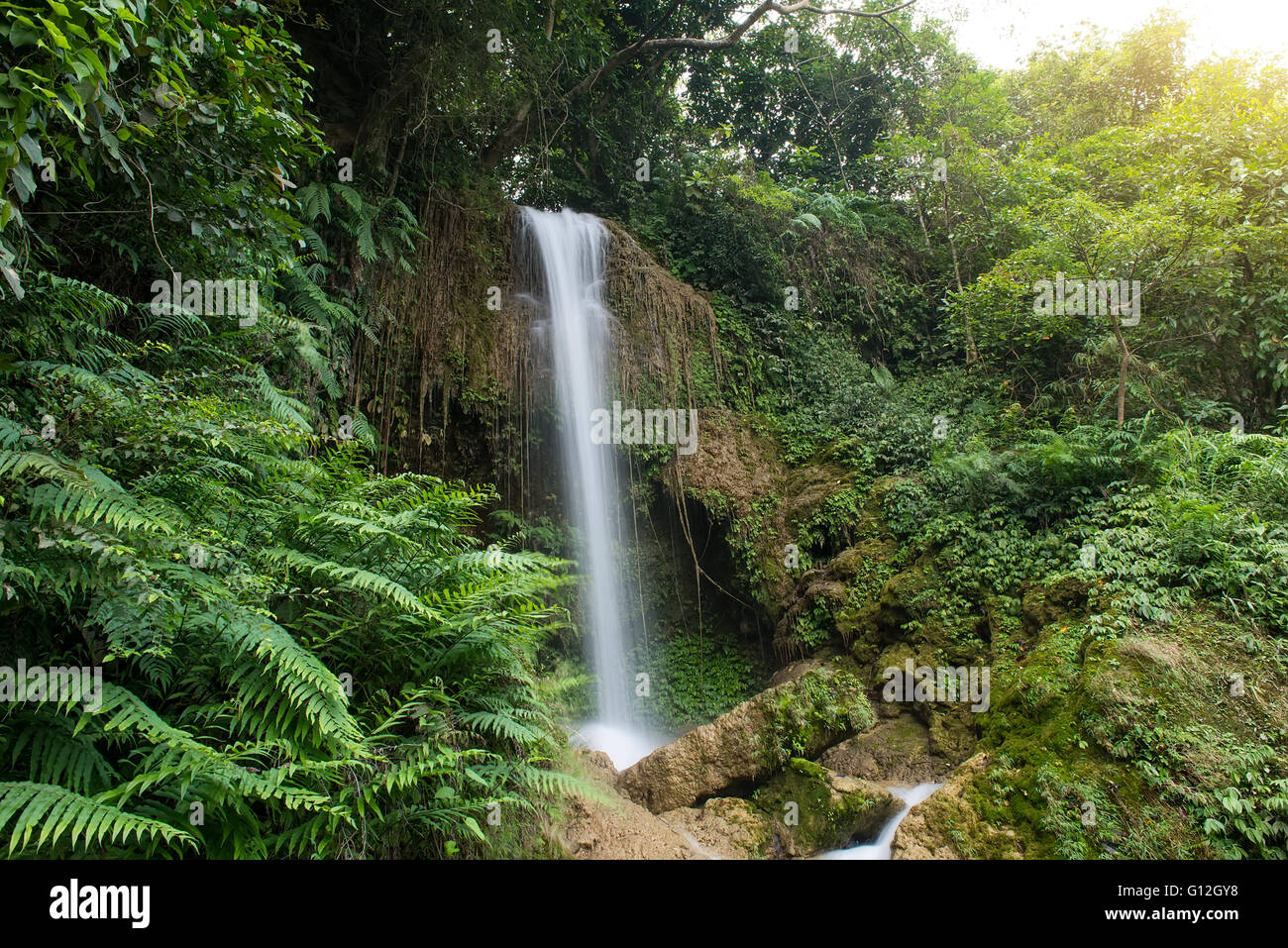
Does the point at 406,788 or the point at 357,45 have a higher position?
the point at 357,45

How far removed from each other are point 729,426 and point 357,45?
24.8 ft

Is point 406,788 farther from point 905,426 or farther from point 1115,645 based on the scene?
point 905,426

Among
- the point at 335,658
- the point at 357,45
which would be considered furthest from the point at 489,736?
the point at 357,45

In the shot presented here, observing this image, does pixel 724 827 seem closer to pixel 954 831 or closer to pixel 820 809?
pixel 820 809
